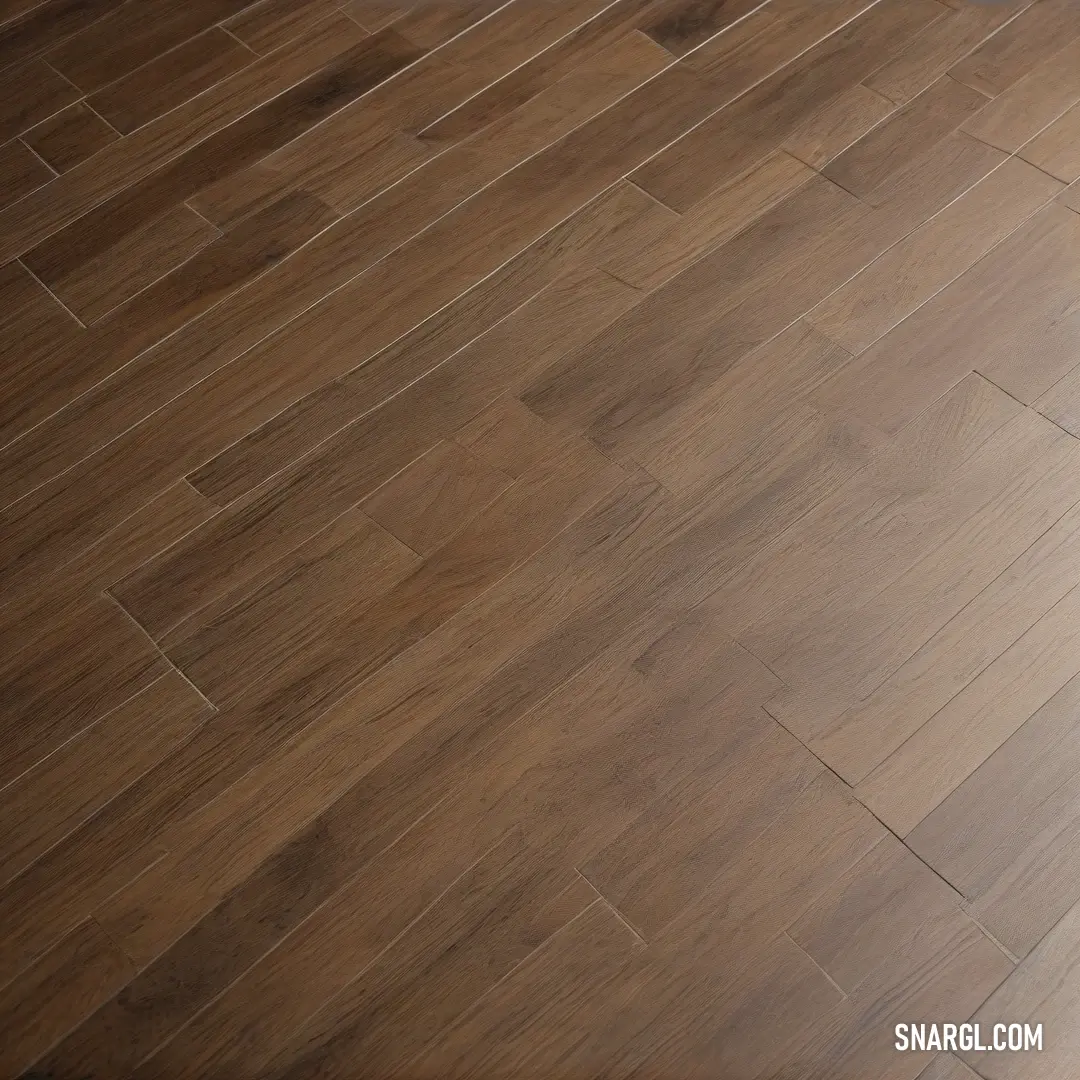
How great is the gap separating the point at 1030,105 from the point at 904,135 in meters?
0.24

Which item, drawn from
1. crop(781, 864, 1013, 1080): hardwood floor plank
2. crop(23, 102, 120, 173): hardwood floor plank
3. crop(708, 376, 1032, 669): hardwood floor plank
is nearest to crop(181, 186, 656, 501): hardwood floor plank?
crop(708, 376, 1032, 669): hardwood floor plank

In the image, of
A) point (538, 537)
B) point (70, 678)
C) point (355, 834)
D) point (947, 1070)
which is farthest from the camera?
point (538, 537)

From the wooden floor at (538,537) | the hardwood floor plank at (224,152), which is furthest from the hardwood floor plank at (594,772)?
the hardwood floor plank at (224,152)

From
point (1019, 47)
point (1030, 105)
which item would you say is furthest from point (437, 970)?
point (1019, 47)

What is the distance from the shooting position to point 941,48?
2352 mm

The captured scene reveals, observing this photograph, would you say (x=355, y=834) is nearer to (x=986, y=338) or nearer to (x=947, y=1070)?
(x=947, y=1070)

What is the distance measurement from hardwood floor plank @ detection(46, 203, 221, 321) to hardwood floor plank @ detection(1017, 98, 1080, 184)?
1367 mm

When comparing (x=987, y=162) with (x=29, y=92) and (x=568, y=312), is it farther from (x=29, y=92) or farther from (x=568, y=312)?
(x=29, y=92)

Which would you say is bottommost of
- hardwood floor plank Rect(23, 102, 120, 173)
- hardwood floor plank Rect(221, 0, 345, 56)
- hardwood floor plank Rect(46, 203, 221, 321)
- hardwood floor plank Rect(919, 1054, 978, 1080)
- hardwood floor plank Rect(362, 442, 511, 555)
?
hardwood floor plank Rect(919, 1054, 978, 1080)

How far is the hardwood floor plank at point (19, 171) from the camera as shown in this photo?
221 centimetres

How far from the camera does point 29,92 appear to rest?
234cm

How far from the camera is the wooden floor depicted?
1565mm

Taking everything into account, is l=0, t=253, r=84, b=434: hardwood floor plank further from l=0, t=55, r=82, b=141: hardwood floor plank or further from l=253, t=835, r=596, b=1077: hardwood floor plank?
l=253, t=835, r=596, b=1077: hardwood floor plank

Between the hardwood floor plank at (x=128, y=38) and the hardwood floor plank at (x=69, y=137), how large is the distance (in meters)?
0.07
